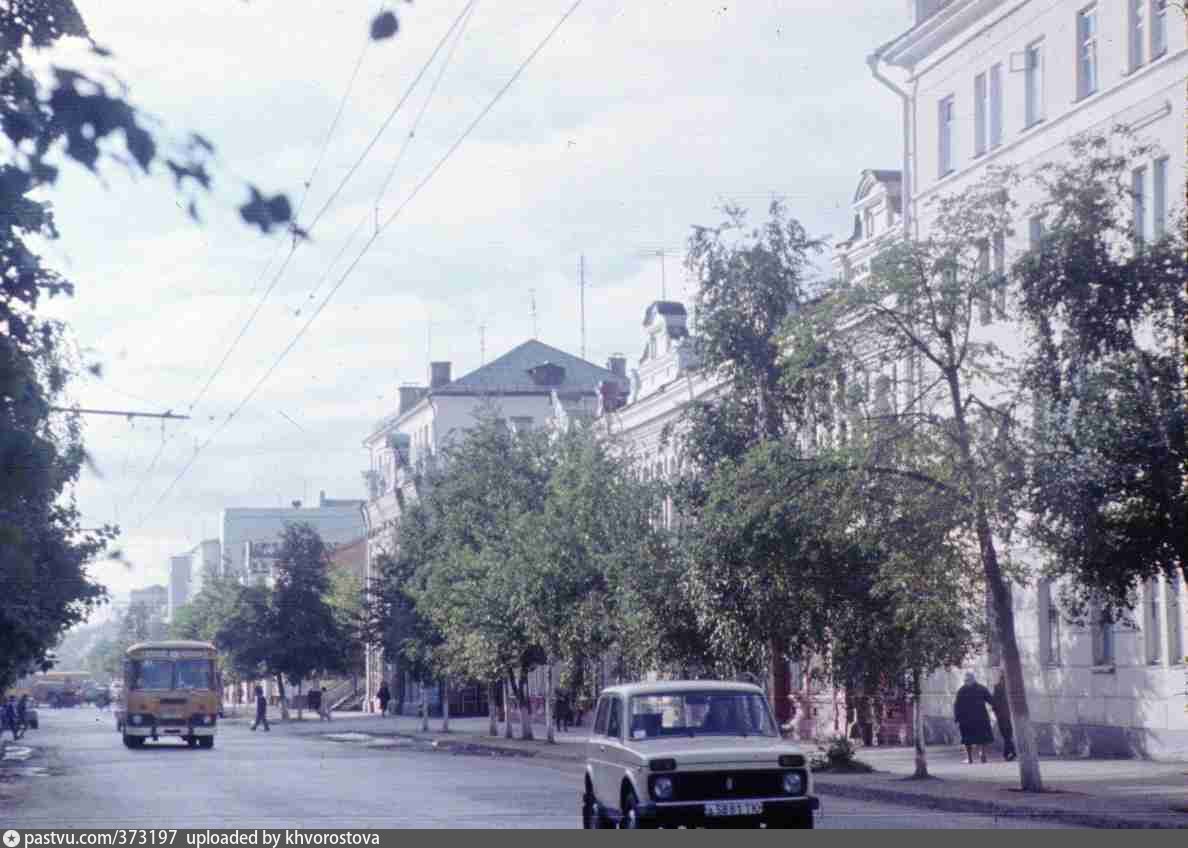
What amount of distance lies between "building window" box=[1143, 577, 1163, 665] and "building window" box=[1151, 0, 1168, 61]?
9.27m

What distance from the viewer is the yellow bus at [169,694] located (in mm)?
54594

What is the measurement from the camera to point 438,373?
10238cm

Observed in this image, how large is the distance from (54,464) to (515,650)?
143ft

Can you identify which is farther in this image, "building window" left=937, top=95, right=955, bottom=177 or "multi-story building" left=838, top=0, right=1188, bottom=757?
"building window" left=937, top=95, right=955, bottom=177

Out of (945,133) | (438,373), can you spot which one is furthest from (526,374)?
(945,133)

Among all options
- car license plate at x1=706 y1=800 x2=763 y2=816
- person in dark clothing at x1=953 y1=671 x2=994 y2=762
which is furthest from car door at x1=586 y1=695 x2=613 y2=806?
person in dark clothing at x1=953 y1=671 x2=994 y2=762

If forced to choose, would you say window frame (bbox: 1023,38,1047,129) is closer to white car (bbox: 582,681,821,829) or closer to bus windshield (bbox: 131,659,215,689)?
white car (bbox: 582,681,821,829)

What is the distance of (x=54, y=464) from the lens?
8.01 m

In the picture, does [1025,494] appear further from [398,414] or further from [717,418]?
[398,414]

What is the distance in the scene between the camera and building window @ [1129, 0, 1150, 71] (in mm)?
34781

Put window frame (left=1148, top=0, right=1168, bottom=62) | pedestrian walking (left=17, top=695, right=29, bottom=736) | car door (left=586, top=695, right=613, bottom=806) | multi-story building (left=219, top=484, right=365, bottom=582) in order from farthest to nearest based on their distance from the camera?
1. multi-story building (left=219, top=484, right=365, bottom=582)
2. pedestrian walking (left=17, top=695, right=29, bottom=736)
3. window frame (left=1148, top=0, right=1168, bottom=62)
4. car door (left=586, top=695, right=613, bottom=806)

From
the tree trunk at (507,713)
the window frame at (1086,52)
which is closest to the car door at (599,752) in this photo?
the window frame at (1086,52)

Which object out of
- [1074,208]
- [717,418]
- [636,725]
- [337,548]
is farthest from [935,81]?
[337,548]

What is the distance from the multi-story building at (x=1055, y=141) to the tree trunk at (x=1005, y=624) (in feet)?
8.33
